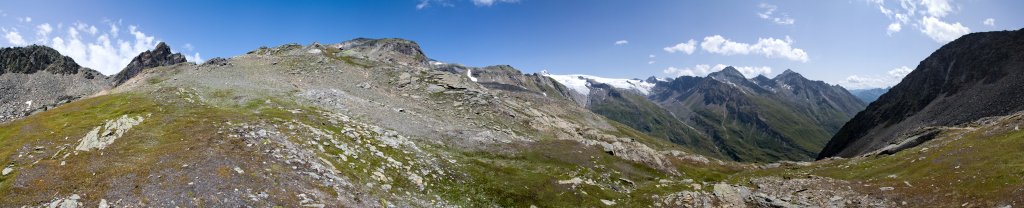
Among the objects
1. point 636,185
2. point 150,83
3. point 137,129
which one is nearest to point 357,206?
point 137,129

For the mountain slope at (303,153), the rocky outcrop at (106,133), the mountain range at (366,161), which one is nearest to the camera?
the mountain slope at (303,153)

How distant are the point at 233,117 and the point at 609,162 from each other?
3347cm

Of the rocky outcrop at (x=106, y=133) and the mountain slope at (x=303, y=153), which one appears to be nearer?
the mountain slope at (x=303, y=153)

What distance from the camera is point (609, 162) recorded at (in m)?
49.3

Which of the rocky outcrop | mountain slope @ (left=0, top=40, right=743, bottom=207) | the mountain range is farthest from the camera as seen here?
the rocky outcrop

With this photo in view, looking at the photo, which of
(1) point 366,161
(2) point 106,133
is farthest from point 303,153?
(2) point 106,133

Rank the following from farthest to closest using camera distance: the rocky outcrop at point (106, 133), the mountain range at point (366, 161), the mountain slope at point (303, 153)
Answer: the rocky outcrop at point (106, 133), the mountain range at point (366, 161), the mountain slope at point (303, 153)

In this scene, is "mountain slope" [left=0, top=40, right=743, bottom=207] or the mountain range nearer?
"mountain slope" [left=0, top=40, right=743, bottom=207]

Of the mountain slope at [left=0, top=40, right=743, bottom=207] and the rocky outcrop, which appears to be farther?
the rocky outcrop

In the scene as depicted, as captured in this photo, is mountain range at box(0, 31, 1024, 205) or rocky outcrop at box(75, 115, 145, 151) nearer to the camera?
mountain range at box(0, 31, 1024, 205)

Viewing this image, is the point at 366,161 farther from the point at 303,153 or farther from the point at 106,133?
the point at 106,133

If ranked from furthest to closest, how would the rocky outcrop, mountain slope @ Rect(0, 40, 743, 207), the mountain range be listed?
the rocky outcrop → the mountain range → mountain slope @ Rect(0, 40, 743, 207)

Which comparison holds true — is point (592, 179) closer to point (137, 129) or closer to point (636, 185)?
point (636, 185)

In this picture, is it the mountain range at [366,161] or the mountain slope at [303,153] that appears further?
the mountain range at [366,161]
